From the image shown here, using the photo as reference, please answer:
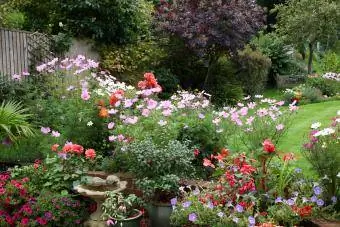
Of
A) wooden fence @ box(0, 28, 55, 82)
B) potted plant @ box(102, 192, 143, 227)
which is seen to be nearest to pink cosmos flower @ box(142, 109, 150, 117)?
potted plant @ box(102, 192, 143, 227)

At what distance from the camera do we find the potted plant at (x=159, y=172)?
5004 millimetres

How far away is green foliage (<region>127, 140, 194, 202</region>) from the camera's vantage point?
16.4 feet

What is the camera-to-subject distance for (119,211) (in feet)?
16.3

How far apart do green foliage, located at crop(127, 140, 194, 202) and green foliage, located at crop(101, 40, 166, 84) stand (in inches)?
266

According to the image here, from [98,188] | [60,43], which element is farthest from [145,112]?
[60,43]

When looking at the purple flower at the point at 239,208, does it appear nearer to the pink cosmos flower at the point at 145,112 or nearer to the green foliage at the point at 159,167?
the green foliage at the point at 159,167

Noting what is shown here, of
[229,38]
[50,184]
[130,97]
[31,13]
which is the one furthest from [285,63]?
[50,184]

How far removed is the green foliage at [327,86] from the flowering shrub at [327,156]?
34.1ft

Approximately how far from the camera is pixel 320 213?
4.57 m

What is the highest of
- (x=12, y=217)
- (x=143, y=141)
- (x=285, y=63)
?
(x=143, y=141)

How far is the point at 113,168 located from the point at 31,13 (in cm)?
790

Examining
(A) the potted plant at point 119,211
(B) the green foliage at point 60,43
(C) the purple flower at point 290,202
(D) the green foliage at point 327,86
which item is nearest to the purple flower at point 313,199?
(C) the purple flower at point 290,202

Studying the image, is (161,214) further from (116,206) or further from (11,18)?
(11,18)

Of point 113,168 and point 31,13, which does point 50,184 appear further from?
point 31,13
